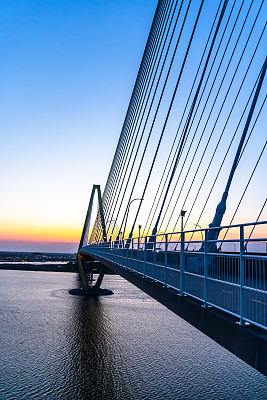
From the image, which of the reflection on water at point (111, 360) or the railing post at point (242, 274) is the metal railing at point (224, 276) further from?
the reflection on water at point (111, 360)

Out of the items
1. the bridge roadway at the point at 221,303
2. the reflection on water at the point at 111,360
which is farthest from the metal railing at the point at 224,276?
the reflection on water at the point at 111,360

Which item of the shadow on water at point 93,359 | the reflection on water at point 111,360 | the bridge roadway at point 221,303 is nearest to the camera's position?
the bridge roadway at point 221,303

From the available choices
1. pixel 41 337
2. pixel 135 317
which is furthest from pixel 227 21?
pixel 135 317

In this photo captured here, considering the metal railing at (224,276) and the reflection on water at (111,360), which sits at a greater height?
the metal railing at (224,276)

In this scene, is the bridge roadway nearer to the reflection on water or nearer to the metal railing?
the metal railing

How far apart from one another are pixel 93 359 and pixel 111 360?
119 cm

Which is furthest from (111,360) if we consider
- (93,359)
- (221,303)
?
(221,303)

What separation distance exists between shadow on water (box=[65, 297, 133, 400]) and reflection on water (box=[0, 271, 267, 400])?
40mm

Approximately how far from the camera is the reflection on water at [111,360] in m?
18.9

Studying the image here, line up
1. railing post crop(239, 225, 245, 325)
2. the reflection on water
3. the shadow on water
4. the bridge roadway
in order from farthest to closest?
the reflection on water, the shadow on water, railing post crop(239, 225, 245, 325), the bridge roadway

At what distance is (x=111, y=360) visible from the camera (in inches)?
923

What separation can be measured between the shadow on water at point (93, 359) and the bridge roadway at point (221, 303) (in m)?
→ 12.5

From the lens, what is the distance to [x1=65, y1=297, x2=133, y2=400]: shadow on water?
61.2ft

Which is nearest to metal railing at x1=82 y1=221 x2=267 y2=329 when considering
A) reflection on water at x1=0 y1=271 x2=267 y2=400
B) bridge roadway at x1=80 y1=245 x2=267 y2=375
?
bridge roadway at x1=80 y1=245 x2=267 y2=375
